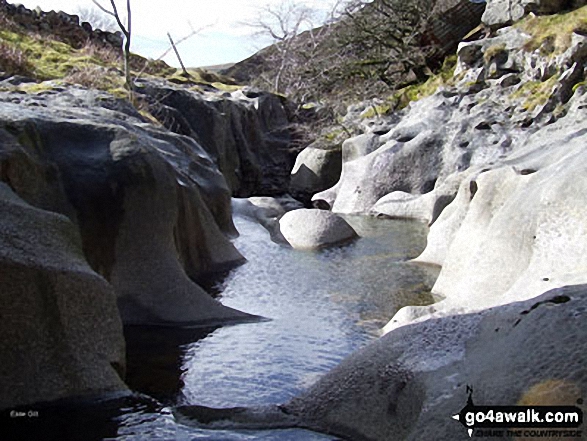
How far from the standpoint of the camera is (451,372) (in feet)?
14.5

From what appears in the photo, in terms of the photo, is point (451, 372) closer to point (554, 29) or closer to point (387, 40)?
point (554, 29)

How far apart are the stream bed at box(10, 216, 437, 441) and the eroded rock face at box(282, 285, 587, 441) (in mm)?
341

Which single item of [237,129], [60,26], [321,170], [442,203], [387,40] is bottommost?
[442,203]

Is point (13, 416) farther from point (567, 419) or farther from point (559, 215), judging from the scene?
point (559, 215)

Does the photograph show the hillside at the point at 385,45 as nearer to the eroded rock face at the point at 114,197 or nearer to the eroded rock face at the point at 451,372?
the eroded rock face at the point at 114,197

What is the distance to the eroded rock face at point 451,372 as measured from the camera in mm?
3871

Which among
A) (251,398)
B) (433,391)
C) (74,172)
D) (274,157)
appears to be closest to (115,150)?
(74,172)

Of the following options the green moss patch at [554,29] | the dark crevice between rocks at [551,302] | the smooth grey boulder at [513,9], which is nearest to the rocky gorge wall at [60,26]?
the smooth grey boulder at [513,9]

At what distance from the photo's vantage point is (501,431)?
3.72m

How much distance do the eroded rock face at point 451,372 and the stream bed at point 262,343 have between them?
341 mm

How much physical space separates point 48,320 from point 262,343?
9.64 ft

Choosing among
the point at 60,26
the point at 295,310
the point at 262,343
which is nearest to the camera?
the point at 262,343

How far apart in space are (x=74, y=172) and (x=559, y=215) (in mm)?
5573

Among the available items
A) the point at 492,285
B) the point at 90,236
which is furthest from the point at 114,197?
the point at 492,285
